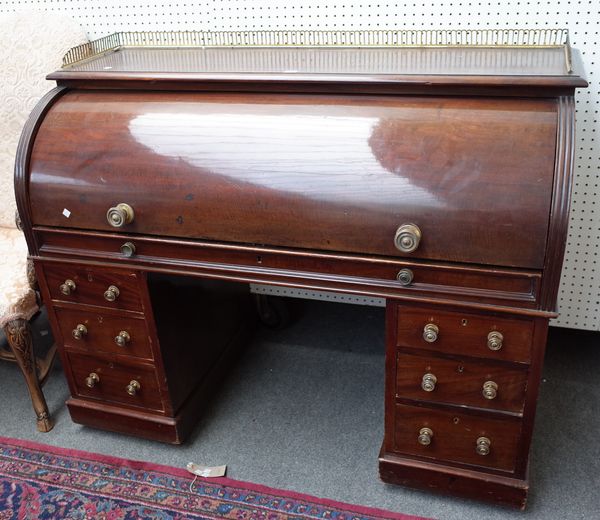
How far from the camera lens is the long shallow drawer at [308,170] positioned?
1353 millimetres

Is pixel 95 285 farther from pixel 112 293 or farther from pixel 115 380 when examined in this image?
pixel 115 380

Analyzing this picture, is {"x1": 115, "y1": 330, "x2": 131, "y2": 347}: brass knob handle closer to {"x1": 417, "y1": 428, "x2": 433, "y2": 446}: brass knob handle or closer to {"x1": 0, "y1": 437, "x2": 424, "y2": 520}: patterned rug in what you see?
{"x1": 0, "y1": 437, "x2": 424, "y2": 520}: patterned rug

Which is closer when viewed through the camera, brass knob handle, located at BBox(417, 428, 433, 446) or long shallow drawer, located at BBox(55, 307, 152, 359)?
brass knob handle, located at BBox(417, 428, 433, 446)

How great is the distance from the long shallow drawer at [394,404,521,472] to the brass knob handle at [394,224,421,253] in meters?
0.47

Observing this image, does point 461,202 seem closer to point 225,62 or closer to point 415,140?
point 415,140

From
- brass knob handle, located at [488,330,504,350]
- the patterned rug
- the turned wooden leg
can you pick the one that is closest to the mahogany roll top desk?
brass knob handle, located at [488,330,504,350]

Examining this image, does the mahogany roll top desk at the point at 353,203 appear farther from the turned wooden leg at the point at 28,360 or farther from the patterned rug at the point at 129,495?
the patterned rug at the point at 129,495

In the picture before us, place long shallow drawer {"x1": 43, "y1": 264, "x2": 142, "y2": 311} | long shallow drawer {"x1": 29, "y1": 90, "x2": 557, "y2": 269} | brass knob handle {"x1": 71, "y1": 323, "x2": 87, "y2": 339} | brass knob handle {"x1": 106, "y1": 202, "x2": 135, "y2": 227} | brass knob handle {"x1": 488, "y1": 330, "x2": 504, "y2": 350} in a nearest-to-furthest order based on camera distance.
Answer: long shallow drawer {"x1": 29, "y1": 90, "x2": 557, "y2": 269}
brass knob handle {"x1": 488, "y1": 330, "x2": 504, "y2": 350}
brass knob handle {"x1": 106, "y1": 202, "x2": 135, "y2": 227}
long shallow drawer {"x1": 43, "y1": 264, "x2": 142, "y2": 311}
brass knob handle {"x1": 71, "y1": 323, "x2": 87, "y2": 339}

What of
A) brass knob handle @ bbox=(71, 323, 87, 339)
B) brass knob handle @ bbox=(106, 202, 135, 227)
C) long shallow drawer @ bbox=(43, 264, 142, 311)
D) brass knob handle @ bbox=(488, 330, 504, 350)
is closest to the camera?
brass knob handle @ bbox=(488, 330, 504, 350)

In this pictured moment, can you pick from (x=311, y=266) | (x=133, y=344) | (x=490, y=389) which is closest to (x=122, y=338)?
(x=133, y=344)

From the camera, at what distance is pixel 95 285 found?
5.76 ft

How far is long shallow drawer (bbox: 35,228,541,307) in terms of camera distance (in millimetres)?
1406

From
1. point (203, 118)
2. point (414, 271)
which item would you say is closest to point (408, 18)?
point (203, 118)

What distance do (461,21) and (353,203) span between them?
76 cm
